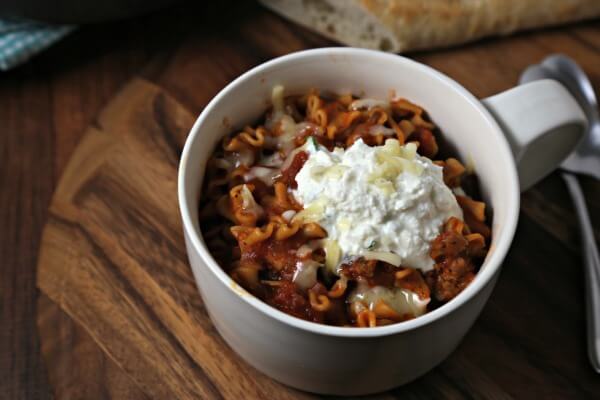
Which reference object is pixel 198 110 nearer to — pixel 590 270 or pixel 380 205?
pixel 380 205

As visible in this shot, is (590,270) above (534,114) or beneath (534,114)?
beneath

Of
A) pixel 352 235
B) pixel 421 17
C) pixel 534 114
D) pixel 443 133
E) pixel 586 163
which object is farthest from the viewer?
pixel 421 17

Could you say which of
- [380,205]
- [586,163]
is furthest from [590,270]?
[380,205]

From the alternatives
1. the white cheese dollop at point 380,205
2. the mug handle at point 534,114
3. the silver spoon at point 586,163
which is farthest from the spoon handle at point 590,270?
the white cheese dollop at point 380,205

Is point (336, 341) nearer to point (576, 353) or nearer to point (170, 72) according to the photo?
point (576, 353)

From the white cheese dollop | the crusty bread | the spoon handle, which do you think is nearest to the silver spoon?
the spoon handle

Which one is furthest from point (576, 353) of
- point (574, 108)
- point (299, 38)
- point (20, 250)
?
point (20, 250)

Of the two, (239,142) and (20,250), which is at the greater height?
(239,142)
